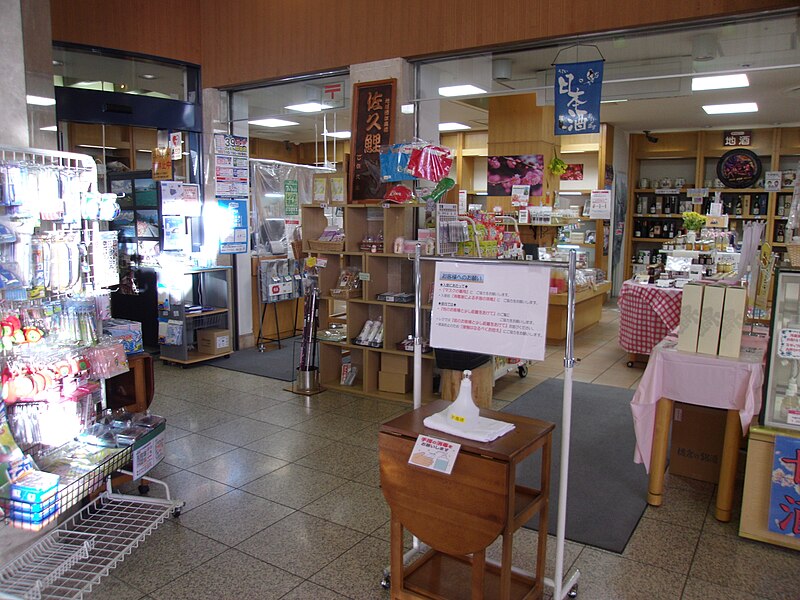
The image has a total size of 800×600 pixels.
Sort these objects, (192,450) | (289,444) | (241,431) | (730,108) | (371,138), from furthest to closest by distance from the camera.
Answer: (730,108) < (371,138) < (241,431) < (289,444) < (192,450)

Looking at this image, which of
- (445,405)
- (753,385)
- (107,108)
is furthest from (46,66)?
(753,385)

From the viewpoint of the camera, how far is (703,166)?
38.2 ft

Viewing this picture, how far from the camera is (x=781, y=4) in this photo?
164 inches

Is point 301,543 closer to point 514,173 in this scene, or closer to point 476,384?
point 476,384

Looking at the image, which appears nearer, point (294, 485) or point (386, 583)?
point (386, 583)

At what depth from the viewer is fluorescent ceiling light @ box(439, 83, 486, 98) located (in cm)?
552

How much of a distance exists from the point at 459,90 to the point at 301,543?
4.29 meters

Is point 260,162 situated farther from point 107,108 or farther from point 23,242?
point 23,242

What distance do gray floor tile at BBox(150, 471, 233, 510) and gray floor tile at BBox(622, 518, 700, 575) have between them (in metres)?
2.31

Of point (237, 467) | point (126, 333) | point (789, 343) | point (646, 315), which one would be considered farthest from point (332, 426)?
point (646, 315)

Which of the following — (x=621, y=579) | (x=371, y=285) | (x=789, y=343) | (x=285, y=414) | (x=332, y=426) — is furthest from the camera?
(x=371, y=285)

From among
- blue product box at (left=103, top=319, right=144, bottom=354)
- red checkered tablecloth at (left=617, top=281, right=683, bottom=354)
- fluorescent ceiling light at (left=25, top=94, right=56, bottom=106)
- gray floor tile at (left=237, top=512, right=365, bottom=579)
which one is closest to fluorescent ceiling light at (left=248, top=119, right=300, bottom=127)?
red checkered tablecloth at (left=617, top=281, right=683, bottom=354)

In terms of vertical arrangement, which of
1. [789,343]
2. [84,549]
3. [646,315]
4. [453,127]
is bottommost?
[84,549]

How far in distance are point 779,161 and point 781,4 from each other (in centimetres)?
810
